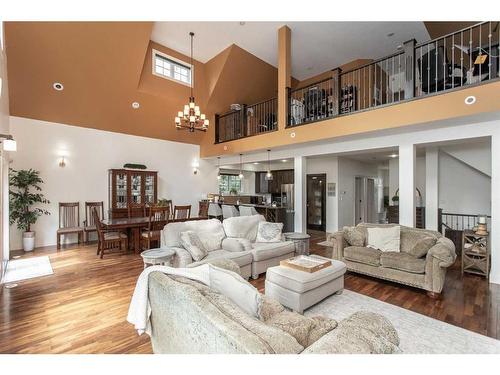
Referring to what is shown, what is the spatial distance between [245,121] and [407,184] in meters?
4.66

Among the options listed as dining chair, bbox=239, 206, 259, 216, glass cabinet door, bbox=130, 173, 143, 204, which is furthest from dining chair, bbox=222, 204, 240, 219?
glass cabinet door, bbox=130, 173, 143, 204

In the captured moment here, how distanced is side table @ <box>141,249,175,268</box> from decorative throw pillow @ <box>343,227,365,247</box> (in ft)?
9.73

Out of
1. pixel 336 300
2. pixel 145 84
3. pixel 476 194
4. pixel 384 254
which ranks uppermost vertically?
pixel 145 84

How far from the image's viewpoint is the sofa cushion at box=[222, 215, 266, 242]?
4168 millimetres

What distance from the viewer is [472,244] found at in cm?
402

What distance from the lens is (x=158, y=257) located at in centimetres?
307

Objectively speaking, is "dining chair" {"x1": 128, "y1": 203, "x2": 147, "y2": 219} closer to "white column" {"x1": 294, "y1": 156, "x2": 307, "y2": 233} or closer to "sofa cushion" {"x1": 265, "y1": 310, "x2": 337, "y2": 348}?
"white column" {"x1": 294, "y1": 156, "x2": 307, "y2": 233}

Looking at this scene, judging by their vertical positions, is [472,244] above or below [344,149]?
below

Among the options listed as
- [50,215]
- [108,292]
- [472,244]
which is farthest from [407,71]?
[50,215]

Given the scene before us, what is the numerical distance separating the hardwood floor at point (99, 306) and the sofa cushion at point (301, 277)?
753 millimetres

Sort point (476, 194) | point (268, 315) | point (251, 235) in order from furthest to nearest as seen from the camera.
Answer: point (476, 194) → point (251, 235) → point (268, 315)
